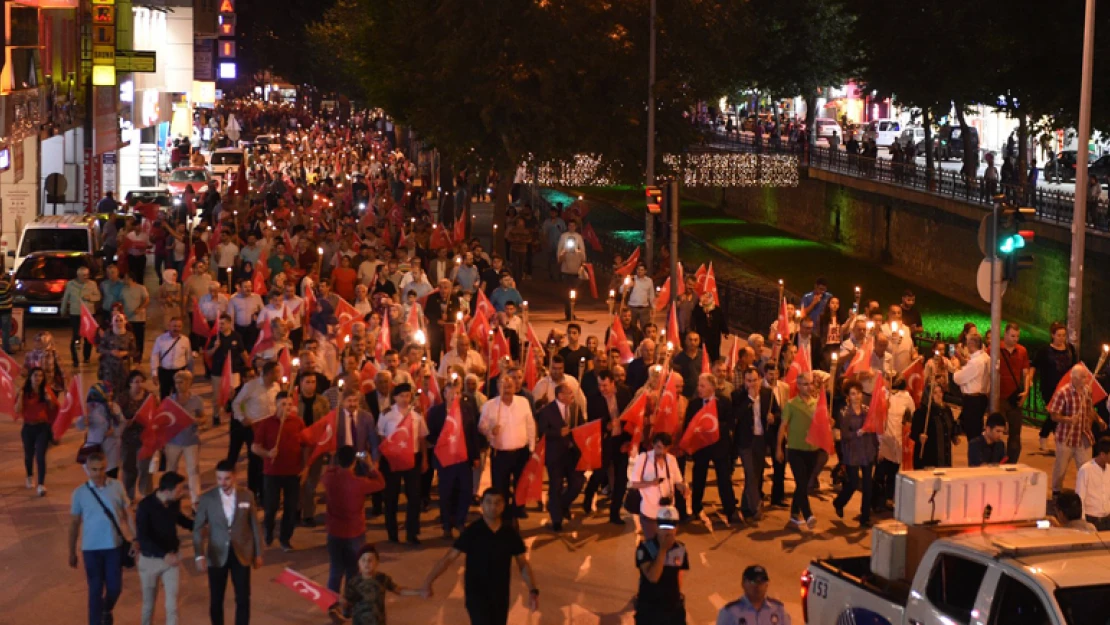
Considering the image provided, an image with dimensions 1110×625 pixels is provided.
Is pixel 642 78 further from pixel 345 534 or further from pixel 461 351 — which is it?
pixel 345 534

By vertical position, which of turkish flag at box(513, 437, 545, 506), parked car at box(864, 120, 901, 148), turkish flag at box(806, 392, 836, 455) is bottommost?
turkish flag at box(513, 437, 545, 506)

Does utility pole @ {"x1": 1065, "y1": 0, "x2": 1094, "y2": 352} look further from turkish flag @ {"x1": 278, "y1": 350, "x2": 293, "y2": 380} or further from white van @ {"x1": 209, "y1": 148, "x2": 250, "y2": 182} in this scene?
white van @ {"x1": 209, "y1": 148, "x2": 250, "y2": 182}

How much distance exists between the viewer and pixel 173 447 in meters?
15.5

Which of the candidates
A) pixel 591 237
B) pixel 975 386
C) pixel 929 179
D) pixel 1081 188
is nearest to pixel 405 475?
pixel 975 386

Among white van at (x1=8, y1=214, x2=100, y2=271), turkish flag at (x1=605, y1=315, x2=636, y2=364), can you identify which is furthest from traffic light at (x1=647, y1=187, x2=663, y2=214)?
turkish flag at (x1=605, y1=315, x2=636, y2=364)

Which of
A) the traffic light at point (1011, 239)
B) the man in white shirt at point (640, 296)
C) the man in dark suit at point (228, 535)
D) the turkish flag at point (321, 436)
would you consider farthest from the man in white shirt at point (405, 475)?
the man in white shirt at point (640, 296)

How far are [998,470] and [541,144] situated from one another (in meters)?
25.4

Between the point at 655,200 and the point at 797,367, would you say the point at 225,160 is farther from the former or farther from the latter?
the point at 797,367

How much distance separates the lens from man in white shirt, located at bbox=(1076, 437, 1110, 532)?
13468 mm

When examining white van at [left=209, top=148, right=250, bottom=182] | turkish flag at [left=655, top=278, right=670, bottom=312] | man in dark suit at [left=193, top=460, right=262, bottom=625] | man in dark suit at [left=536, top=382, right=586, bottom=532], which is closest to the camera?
man in dark suit at [left=193, top=460, right=262, bottom=625]

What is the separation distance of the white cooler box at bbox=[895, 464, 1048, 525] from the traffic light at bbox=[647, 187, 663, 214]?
63.6 feet

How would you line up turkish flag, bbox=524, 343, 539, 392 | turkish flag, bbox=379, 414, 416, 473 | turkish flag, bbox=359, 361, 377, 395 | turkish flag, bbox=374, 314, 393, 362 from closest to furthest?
turkish flag, bbox=379, 414, 416, 473
turkish flag, bbox=359, 361, 377, 395
turkish flag, bbox=524, 343, 539, 392
turkish flag, bbox=374, 314, 393, 362

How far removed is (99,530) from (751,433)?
6455 mm

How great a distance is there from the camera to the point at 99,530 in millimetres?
11688
